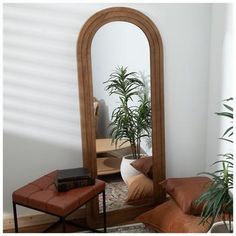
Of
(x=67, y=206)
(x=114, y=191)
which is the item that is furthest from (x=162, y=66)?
(x=67, y=206)

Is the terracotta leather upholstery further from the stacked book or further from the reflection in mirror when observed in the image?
the reflection in mirror

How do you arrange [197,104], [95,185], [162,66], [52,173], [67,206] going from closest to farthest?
1. [67,206]
2. [95,185]
3. [52,173]
4. [162,66]
5. [197,104]

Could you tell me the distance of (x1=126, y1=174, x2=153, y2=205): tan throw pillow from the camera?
241 cm

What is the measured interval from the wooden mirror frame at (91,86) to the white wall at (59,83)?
0.06 m

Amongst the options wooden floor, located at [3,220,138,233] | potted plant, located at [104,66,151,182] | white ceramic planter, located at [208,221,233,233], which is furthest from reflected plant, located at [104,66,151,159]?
white ceramic planter, located at [208,221,233,233]

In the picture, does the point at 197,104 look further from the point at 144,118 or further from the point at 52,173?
the point at 52,173

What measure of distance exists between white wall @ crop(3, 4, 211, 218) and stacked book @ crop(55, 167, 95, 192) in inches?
11.3

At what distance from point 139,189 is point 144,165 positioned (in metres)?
0.18

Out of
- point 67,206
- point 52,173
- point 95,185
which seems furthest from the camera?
point 52,173

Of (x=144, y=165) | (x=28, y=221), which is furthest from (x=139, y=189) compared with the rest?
(x=28, y=221)

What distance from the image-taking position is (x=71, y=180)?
201 cm

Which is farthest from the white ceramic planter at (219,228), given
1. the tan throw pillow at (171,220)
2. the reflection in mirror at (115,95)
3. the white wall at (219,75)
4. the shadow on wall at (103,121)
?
the shadow on wall at (103,121)

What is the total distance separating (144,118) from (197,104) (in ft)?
1.50

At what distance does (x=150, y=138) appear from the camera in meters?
2.45
